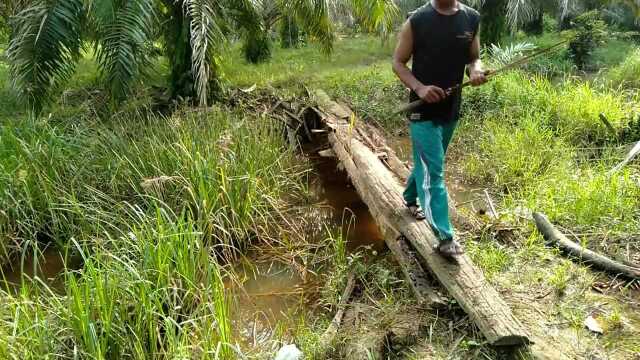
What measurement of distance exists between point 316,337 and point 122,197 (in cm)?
228

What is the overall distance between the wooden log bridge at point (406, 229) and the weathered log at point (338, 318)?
487 millimetres

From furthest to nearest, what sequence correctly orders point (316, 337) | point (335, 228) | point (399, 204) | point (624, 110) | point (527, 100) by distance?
1. point (527, 100)
2. point (624, 110)
3. point (335, 228)
4. point (399, 204)
5. point (316, 337)

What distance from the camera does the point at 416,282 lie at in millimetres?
3494

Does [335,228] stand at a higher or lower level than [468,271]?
lower

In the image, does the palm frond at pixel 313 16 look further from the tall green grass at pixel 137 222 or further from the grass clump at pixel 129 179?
the grass clump at pixel 129 179

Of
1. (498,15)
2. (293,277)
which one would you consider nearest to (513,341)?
(293,277)

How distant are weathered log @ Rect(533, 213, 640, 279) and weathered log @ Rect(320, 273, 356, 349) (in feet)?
4.79

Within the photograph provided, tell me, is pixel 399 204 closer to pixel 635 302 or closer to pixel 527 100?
pixel 635 302

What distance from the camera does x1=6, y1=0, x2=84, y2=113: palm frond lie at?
5453mm

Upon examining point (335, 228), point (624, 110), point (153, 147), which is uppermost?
point (153, 147)

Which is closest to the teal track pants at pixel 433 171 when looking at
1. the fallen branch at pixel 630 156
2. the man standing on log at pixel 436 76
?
the man standing on log at pixel 436 76

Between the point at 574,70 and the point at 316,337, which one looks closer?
the point at 316,337

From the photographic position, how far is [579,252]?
3.76 m

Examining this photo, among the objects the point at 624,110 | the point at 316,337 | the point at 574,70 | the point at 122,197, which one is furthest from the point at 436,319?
the point at 574,70
